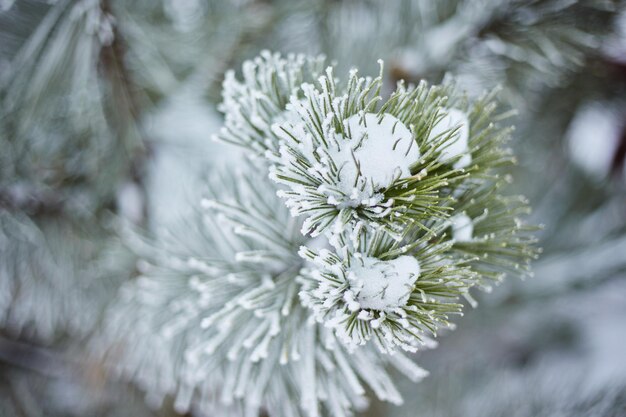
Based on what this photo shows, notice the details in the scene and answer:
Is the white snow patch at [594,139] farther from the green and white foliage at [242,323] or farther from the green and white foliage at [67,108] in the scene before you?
the green and white foliage at [67,108]

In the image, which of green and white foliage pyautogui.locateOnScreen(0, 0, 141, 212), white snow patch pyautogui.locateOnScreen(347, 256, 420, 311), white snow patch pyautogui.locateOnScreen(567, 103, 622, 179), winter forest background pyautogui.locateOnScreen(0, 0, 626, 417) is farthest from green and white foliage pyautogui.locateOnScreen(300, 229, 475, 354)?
white snow patch pyautogui.locateOnScreen(567, 103, 622, 179)

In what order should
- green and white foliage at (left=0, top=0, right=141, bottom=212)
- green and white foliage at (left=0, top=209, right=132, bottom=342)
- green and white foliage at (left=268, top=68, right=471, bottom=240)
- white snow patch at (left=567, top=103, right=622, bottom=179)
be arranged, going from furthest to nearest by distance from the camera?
white snow patch at (left=567, top=103, right=622, bottom=179) → green and white foliage at (left=0, top=209, right=132, bottom=342) → green and white foliage at (left=0, top=0, right=141, bottom=212) → green and white foliage at (left=268, top=68, right=471, bottom=240)

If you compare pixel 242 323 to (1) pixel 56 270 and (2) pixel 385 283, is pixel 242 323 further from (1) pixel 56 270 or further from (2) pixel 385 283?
(1) pixel 56 270

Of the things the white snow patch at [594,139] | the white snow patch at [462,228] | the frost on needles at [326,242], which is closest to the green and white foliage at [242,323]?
the frost on needles at [326,242]

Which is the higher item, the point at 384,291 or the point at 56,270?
the point at 384,291

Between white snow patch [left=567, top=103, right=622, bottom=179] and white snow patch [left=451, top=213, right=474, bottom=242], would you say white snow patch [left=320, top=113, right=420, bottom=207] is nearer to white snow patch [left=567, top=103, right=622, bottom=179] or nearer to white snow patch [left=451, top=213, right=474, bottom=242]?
white snow patch [left=451, top=213, right=474, bottom=242]

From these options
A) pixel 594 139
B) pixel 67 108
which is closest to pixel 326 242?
pixel 67 108

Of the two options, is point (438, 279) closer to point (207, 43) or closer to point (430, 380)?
point (207, 43)
